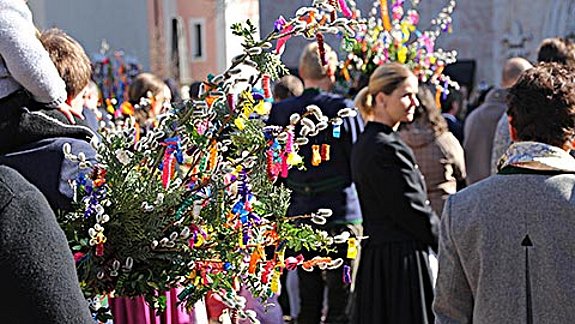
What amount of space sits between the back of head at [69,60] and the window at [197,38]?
22.8m

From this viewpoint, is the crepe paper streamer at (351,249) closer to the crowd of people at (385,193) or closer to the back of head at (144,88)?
the crowd of people at (385,193)

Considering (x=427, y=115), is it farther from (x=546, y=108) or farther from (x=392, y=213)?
(x=546, y=108)

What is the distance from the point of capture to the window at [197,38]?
2597 centimetres

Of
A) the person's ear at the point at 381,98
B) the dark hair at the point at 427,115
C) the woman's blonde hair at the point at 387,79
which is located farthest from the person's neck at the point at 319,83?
the person's ear at the point at 381,98

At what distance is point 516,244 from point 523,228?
46 millimetres

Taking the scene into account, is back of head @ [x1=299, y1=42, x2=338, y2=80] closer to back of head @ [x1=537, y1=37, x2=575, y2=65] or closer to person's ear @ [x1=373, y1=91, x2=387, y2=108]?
person's ear @ [x1=373, y1=91, x2=387, y2=108]

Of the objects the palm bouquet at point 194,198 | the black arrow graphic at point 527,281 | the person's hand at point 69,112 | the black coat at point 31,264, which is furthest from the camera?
the black arrow graphic at point 527,281

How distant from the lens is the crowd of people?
1.62m

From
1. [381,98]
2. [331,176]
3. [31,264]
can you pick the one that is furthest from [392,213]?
[31,264]

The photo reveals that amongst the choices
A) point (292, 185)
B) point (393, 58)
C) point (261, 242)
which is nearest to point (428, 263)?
point (292, 185)

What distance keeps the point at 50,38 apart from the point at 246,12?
3.99 feet

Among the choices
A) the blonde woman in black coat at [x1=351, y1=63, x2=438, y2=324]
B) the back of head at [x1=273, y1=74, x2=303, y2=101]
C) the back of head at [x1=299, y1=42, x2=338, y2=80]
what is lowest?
the blonde woman in black coat at [x1=351, y1=63, x2=438, y2=324]

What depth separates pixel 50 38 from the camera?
9.48 ft

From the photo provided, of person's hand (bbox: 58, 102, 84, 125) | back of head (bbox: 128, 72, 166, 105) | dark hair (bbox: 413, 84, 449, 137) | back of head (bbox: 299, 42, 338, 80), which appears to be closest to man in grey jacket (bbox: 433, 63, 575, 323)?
person's hand (bbox: 58, 102, 84, 125)
